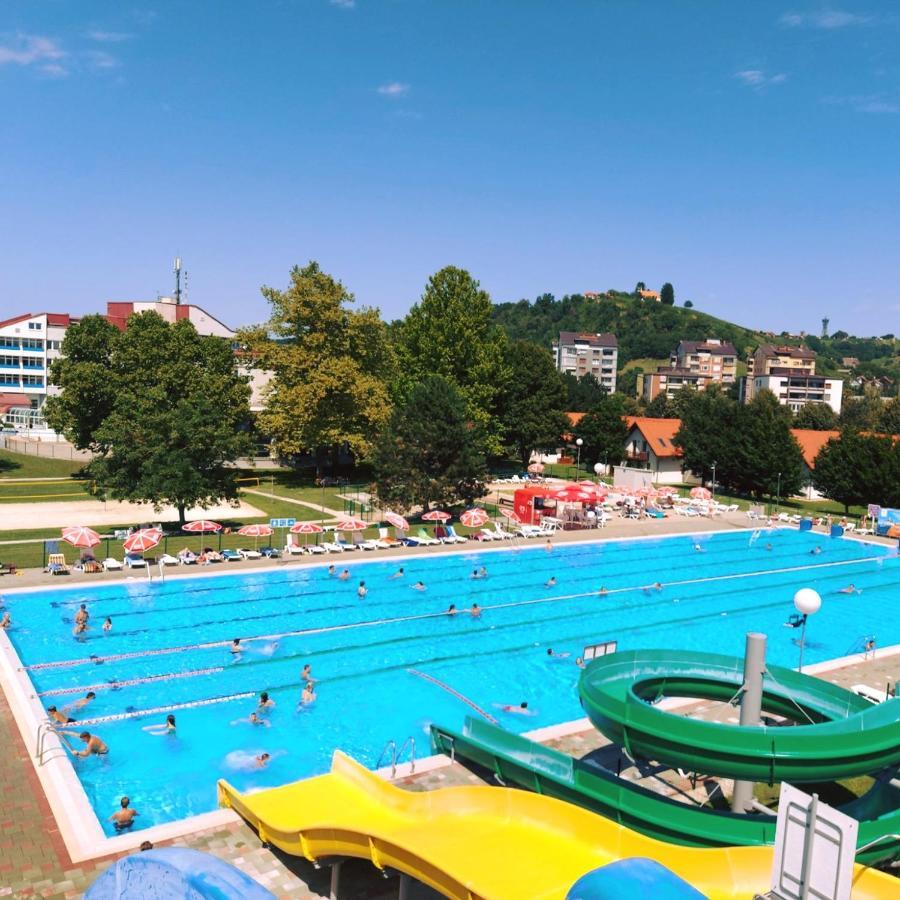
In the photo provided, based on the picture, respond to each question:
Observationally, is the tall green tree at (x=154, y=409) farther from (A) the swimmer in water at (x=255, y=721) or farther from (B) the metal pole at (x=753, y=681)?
(B) the metal pole at (x=753, y=681)

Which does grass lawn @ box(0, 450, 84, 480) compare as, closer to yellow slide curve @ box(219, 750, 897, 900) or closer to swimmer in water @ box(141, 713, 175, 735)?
swimmer in water @ box(141, 713, 175, 735)

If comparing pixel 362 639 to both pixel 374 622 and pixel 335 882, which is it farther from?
pixel 335 882

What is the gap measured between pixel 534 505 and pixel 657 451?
22.1 m

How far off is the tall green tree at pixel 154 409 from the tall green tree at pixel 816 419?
220 feet

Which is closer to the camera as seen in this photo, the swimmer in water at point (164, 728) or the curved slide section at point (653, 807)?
the curved slide section at point (653, 807)

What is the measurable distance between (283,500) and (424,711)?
28.4m

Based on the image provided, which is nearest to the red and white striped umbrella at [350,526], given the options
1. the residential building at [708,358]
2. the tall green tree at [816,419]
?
the tall green tree at [816,419]

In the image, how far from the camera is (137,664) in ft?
70.4

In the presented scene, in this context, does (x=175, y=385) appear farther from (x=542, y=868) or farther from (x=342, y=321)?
(x=542, y=868)

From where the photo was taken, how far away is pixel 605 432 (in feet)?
211

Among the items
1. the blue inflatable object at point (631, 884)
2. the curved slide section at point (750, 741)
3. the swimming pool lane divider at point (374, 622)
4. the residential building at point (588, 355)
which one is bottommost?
the swimming pool lane divider at point (374, 622)

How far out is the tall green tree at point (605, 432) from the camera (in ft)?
210

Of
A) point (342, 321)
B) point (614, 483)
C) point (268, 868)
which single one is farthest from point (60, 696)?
point (614, 483)

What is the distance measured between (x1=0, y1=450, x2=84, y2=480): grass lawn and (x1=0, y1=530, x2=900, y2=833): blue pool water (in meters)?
31.2
